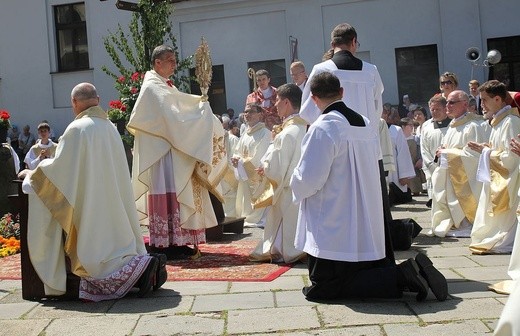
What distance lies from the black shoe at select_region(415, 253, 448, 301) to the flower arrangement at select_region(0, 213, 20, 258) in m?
5.69

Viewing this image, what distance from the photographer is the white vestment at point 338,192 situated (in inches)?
234

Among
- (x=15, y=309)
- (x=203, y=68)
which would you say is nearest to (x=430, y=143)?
(x=203, y=68)

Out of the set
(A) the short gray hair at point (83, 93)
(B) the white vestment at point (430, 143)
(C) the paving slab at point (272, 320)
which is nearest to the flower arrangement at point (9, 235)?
(A) the short gray hair at point (83, 93)

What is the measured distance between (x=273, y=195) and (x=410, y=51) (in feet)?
48.8

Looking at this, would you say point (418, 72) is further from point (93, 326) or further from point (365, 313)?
point (93, 326)

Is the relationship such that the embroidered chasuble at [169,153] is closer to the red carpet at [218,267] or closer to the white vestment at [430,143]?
the red carpet at [218,267]

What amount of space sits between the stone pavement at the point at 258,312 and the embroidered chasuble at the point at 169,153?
1.40 meters

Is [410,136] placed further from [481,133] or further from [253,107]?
[481,133]

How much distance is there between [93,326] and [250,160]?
18.9 ft

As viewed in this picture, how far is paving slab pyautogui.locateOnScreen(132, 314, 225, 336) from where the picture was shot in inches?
211

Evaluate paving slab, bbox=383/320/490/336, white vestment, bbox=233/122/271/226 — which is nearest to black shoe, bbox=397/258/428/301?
paving slab, bbox=383/320/490/336

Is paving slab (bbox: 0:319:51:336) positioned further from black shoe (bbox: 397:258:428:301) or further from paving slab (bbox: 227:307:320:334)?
black shoe (bbox: 397:258:428:301)

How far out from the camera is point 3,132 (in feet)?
40.0

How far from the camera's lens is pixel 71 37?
2594 cm
